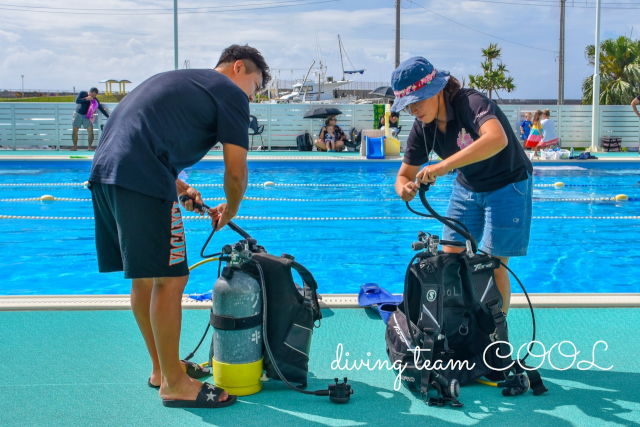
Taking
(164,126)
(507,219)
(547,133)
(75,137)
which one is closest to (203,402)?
(164,126)

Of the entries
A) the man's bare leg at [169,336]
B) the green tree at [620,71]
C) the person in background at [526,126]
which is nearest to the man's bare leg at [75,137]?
the person in background at [526,126]

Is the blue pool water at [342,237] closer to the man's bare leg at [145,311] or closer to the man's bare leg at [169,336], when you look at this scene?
the man's bare leg at [145,311]

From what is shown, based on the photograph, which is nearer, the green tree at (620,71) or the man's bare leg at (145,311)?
the man's bare leg at (145,311)

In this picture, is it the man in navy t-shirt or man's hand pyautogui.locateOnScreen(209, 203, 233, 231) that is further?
man's hand pyautogui.locateOnScreen(209, 203, 233, 231)

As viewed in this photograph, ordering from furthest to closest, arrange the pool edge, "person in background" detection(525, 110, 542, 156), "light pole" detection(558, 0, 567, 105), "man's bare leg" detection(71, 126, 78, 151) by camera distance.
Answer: "light pole" detection(558, 0, 567, 105) < "man's bare leg" detection(71, 126, 78, 151) < "person in background" detection(525, 110, 542, 156) < the pool edge

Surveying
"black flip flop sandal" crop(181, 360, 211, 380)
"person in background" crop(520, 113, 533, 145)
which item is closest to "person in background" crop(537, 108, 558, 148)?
"person in background" crop(520, 113, 533, 145)

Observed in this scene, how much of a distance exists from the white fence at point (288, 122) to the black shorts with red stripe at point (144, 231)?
59.6 ft

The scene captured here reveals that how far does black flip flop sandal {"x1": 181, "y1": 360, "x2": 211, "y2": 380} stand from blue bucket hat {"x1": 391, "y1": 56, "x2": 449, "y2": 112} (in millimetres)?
1546

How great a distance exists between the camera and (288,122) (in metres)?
21.0

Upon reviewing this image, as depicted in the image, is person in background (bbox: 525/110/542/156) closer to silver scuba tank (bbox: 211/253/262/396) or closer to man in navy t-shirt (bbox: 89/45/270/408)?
silver scuba tank (bbox: 211/253/262/396)

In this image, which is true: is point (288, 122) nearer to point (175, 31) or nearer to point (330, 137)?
point (330, 137)

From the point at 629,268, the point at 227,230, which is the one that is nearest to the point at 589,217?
the point at 629,268

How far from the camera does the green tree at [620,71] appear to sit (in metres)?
30.4

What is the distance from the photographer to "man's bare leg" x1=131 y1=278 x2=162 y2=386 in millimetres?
2748
